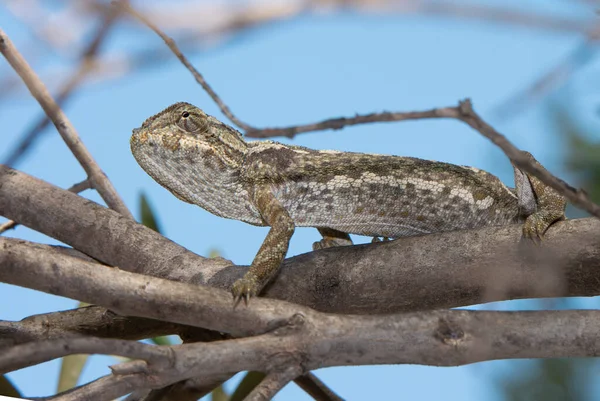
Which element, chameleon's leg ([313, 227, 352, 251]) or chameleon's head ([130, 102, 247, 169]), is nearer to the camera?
chameleon's head ([130, 102, 247, 169])

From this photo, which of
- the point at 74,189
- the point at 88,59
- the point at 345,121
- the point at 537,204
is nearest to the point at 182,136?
the point at 74,189

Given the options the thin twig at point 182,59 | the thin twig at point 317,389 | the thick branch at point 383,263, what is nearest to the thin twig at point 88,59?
the thin twig at point 182,59

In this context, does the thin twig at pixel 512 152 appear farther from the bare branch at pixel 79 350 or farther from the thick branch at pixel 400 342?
the bare branch at pixel 79 350

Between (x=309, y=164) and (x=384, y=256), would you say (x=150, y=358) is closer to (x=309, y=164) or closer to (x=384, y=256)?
(x=384, y=256)

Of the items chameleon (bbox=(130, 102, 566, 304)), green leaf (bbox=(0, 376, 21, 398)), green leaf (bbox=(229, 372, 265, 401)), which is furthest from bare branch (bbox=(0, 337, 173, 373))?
green leaf (bbox=(229, 372, 265, 401))

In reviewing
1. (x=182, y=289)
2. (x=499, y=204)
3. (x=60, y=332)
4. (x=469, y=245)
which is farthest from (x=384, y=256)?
(x=60, y=332)

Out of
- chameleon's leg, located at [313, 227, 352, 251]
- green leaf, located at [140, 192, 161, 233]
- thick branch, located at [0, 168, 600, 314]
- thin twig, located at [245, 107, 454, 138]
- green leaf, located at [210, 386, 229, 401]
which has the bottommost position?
thin twig, located at [245, 107, 454, 138]

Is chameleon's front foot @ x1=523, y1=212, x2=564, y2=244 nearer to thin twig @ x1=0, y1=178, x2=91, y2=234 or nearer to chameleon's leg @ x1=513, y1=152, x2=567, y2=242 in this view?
chameleon's leg @ x1=513, y1=152, x2=567, y2=242
